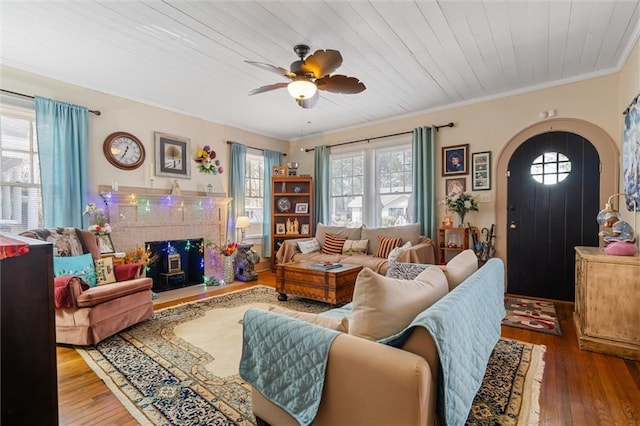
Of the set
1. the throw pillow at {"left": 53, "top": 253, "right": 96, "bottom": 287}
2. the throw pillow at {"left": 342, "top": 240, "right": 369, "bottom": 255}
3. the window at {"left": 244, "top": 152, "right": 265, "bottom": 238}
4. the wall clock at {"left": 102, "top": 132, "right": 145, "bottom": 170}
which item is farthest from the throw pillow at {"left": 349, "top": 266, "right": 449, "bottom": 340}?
the window at {"left": 244, "top": 152, "right": 265, "bottom": 238}

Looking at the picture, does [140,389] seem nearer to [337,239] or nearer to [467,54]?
[337,239]

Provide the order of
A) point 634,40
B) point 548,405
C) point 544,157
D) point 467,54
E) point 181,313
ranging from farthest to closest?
1. point 544,157
2. point 181,313
3. point 467,54
4. point 634,40
5. point 548,405

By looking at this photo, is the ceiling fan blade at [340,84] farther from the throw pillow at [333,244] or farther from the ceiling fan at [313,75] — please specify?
the throw pillow at [333,244]

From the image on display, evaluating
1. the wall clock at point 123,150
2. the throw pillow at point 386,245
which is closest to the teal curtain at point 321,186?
the throw pillow at point 386,245

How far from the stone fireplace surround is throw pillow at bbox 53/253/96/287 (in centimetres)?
105

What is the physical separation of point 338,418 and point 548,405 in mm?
1464

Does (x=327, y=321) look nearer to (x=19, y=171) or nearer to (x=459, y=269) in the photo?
(x=459, y=269)

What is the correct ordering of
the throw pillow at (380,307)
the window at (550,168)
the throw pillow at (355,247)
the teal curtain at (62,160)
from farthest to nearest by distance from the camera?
the throw pillow at (355,247), the window at (550,168), the teal curtain at (62,160), the throw pillow at (380,307)

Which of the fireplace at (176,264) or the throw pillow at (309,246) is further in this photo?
the throw pillow at (309,246)

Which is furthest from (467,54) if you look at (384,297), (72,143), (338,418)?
(72,143)

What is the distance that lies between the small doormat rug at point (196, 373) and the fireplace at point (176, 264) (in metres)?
1.40

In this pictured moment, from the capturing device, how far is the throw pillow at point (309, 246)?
5.20 meters

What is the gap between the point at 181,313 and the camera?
3508 mm

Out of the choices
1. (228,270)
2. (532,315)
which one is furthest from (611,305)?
(228,270)
